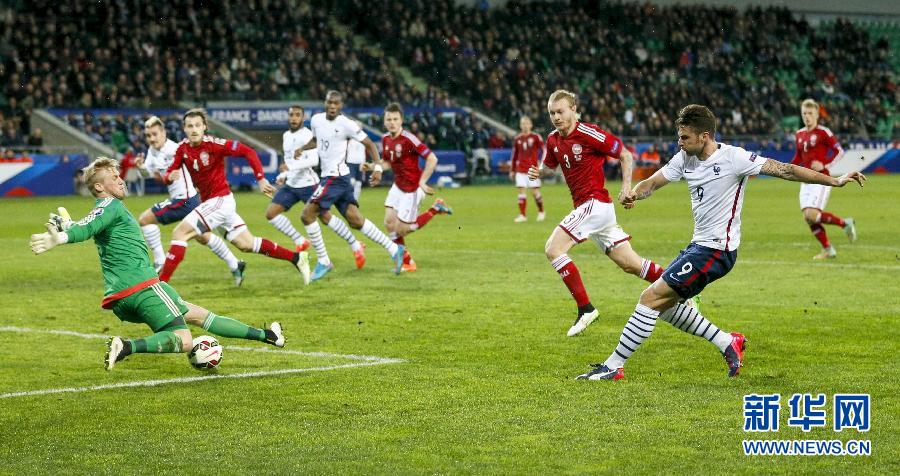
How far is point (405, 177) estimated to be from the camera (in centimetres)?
1775

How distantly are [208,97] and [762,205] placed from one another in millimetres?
21950

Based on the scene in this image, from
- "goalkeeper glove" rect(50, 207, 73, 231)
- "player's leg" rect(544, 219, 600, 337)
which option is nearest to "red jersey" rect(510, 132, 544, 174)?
"player's leg" rect(544, 219, 600, 337)

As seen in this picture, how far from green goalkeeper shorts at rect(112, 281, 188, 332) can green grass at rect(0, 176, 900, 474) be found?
47 cm

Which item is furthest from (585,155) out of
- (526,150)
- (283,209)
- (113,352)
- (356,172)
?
(356,172)

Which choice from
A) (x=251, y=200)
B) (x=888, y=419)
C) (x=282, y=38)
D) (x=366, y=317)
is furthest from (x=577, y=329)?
(x=282, y=38)

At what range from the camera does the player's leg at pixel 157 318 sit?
8633 mm

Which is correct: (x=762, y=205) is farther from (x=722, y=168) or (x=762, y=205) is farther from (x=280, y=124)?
(x=722, y=168)

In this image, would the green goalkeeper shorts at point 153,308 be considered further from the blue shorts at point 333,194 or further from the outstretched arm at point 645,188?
the blue shorts at point 333,194

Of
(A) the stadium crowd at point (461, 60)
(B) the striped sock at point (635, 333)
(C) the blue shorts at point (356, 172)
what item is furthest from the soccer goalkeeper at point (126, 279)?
(A) the stadium crowd at point (461, 60)

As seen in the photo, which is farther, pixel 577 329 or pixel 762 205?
pixel 762 205

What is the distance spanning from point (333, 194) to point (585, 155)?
5.95 metres

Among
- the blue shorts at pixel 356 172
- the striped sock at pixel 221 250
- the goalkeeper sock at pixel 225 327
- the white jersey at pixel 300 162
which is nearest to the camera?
the goalkeeper sock at pixel 225 327

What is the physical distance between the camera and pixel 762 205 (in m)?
31.5

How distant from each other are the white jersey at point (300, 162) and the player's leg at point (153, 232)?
6.62 ft
